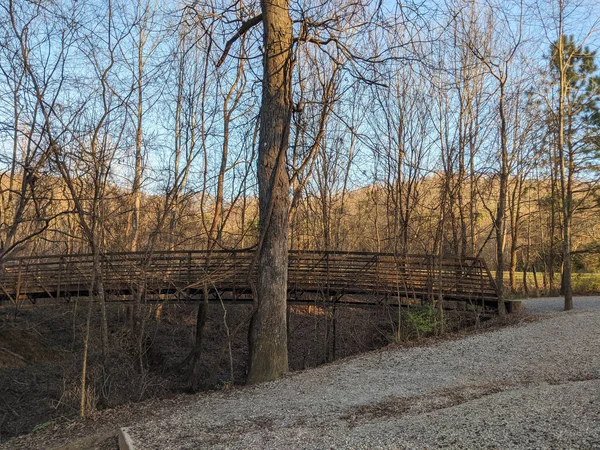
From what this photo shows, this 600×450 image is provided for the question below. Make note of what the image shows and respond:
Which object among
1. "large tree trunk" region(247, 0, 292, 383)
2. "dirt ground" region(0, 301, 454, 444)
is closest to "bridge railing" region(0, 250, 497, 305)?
"dirt ground" region(0, 301, 454, 444)

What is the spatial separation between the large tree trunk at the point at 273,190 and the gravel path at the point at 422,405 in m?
0.72

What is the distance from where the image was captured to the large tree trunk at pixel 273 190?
27.0 feet

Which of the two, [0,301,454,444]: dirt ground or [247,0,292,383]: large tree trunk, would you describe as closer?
[247,0,292,383]: large tree trunk

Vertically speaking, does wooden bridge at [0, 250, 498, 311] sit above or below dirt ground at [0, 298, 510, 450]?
above

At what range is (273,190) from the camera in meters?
8.20

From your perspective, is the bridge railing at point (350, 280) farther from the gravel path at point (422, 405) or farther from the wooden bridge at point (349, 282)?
the gravel path at point (422, 405)

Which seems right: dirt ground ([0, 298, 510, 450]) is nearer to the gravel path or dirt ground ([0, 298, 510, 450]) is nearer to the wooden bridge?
the wooden bridge

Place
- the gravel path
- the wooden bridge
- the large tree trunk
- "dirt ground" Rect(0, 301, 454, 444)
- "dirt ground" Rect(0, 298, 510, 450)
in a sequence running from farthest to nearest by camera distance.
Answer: the wooden bridge < "dirt ground" Rect(0, 301, 454, 444) < the large tree trunk < "dirt ground" Rect(0, 298, 510, 450) < the gravel path

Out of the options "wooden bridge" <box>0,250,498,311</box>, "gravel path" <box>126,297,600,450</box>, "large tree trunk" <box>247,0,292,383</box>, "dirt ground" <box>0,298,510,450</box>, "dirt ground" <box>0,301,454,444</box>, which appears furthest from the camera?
"wooden bridge" <box>0,250,498,311</box>

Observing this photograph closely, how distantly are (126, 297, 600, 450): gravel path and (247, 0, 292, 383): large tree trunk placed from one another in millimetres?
723

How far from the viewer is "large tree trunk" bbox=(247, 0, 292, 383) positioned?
27.0 feet

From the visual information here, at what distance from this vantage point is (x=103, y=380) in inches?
344

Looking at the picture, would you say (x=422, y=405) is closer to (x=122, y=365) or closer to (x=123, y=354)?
(x=122, y=365)

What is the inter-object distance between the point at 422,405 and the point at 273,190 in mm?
4338
